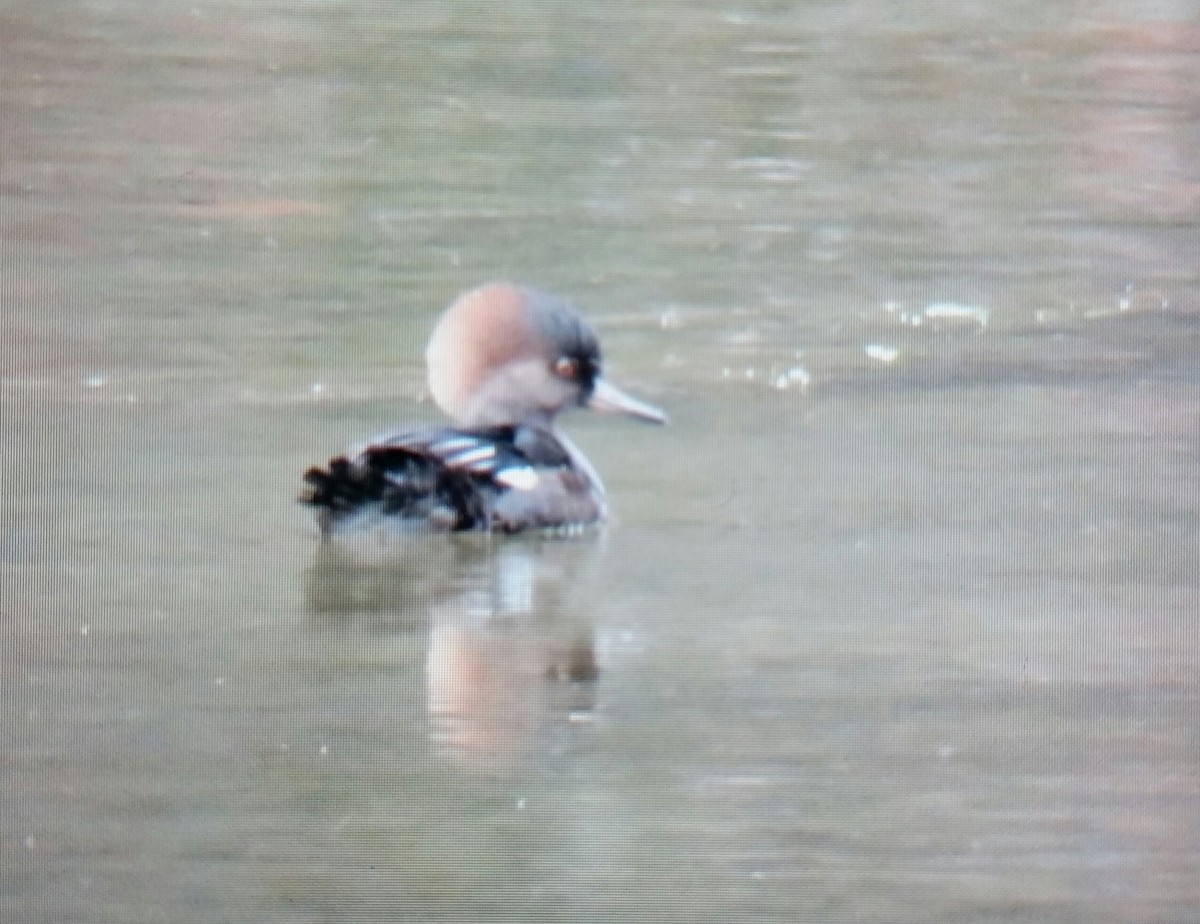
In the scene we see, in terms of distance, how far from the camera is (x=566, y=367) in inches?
224

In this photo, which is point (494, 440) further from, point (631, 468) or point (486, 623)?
point (486, 623)

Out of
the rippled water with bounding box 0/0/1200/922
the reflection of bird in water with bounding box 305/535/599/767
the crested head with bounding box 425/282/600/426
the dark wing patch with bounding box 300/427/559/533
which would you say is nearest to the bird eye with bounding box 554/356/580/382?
the crested head with bounding box 425/282/600/426

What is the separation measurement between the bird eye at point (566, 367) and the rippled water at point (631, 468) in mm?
281

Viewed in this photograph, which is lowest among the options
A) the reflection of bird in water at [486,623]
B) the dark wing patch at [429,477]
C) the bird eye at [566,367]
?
the reflection of bird in water at [486,623]

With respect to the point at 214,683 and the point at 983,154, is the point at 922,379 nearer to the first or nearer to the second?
the point at 983,154

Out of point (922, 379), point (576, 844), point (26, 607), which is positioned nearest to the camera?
point (576, 844)

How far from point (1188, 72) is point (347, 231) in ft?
7.99

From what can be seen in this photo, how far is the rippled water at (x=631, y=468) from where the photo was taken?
3.49 meters

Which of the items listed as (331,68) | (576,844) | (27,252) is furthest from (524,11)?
(576,844)

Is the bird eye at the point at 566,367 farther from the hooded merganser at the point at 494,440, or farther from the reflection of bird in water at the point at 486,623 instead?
the reflection of bird in water at the point at 486,623

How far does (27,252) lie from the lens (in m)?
6.42

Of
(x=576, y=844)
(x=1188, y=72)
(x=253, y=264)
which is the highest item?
(x=1188, y=72)

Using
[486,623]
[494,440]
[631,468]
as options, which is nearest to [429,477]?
[494,440]

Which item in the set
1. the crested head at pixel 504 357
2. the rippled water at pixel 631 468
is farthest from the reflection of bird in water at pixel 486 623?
the crested head at pixel 504 357
